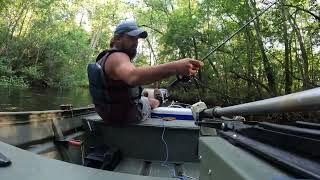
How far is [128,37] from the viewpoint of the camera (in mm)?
3373

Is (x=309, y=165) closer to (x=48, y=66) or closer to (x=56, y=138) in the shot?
(x=56, y=138)

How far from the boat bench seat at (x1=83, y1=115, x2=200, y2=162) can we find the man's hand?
1.16m

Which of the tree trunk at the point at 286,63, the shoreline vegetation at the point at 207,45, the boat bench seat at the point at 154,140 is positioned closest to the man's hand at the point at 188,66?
the boat bench seat at the point at 154,140

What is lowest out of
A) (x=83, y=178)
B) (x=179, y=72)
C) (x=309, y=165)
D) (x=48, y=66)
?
(x=83, y=178)

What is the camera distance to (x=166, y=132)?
334 centimetres

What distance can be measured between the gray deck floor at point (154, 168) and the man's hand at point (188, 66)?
1.05 meters

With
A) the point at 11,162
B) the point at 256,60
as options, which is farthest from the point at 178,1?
the point at 11,162

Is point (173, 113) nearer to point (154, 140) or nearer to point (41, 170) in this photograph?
point (154, 140)

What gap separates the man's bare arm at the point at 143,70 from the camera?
2199 mm

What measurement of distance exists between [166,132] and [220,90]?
13526 mm

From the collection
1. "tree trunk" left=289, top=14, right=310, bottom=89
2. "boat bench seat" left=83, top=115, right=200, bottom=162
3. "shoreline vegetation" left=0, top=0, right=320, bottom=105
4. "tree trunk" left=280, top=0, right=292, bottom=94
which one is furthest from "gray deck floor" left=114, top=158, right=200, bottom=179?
"tree trunk" left=280, top=0, right=292, bottom=94

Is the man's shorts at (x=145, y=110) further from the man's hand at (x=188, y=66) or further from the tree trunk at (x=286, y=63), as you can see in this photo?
the tree trunk at (x=286, y=63)

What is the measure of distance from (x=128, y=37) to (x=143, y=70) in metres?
0.95

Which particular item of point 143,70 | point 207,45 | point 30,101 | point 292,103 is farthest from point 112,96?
point 207,45
